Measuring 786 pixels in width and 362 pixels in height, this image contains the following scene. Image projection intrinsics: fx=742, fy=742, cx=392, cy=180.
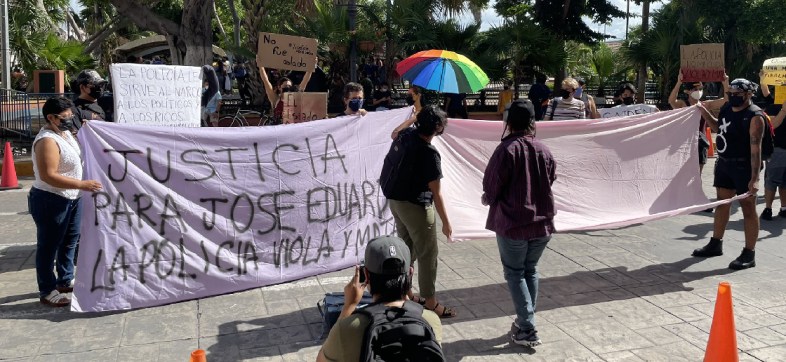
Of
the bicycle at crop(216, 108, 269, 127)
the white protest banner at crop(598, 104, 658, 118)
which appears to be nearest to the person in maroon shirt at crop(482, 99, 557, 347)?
the white protest banner at crop(598, 104, 658, 118)

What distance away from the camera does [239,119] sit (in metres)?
14.9

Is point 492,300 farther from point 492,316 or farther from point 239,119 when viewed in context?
point 239,119

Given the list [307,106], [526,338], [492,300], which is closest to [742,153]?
[492,300]

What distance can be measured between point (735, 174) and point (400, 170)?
3444 mm

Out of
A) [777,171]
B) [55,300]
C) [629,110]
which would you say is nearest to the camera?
[55,300]

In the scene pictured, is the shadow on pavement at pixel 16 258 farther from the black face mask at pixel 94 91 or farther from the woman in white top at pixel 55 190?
the black face mask at pixel 94 91

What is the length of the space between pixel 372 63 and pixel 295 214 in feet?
41.2

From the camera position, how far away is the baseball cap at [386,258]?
2.92m

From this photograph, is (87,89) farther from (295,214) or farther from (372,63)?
(372,63)

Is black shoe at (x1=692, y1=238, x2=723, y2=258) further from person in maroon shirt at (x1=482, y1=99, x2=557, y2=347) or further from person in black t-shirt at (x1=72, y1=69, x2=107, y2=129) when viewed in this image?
person in black t-shirt at (x1=72, y1=69, x2=107, y2=129)

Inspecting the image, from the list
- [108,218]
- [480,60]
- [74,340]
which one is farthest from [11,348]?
[480,60]

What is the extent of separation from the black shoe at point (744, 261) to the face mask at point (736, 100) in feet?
4.33

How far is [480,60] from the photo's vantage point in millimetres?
16703

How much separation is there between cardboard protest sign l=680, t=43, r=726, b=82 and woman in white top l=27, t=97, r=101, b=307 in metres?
6.04
